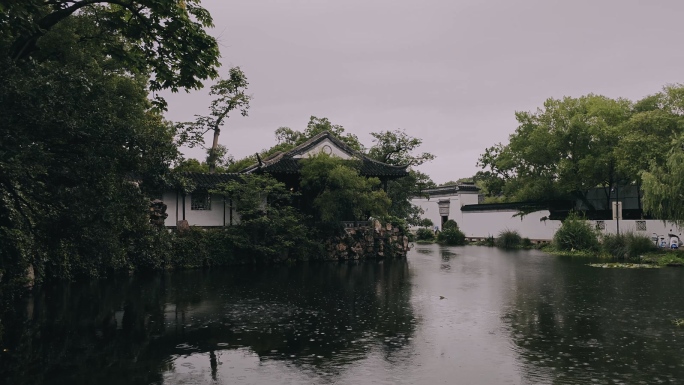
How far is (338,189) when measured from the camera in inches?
1094

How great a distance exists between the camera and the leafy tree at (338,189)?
1085 inches

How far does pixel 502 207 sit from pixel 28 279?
35091 millimetres

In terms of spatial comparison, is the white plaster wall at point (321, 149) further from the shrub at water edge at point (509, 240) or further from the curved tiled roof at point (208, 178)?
the shrub at water edge at point (509, 240)

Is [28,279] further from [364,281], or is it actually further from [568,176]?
[568,176]

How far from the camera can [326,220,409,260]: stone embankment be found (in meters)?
29.8

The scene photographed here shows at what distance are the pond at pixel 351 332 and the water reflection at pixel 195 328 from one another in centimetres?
Answer: 3

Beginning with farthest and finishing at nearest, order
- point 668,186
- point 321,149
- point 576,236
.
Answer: point 576,236 < point 321,149 < point 668,186

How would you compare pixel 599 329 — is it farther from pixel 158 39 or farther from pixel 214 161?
pixel 214 161

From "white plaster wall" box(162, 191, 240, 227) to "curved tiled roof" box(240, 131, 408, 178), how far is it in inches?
109

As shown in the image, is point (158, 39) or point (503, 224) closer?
point (158, 39)

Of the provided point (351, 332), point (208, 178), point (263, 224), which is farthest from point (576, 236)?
point (351, 332)

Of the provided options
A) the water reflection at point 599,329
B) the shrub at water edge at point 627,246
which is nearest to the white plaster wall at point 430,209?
the shrub at water edge at point 627,246

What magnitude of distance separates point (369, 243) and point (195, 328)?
19771 mm

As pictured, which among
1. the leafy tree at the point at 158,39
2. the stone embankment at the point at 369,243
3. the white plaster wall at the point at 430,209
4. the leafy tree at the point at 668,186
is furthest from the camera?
the white plaster wall at the point at 430,209
